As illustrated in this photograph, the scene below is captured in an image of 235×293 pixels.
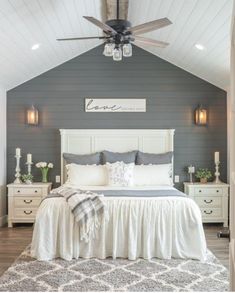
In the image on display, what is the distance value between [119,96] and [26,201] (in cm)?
254

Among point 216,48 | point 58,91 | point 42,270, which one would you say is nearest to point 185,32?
point 216,48

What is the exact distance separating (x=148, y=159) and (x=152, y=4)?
272cm

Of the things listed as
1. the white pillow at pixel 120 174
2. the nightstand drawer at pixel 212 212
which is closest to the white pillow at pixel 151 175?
the white pillow at pixel 120 174

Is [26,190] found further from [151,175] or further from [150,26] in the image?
[150,26]

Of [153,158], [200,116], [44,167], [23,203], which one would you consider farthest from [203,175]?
[23,203]

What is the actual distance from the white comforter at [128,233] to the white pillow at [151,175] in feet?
5.16

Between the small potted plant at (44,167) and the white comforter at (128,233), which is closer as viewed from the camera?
the white comforter at (128,233)

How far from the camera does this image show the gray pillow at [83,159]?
6.24m

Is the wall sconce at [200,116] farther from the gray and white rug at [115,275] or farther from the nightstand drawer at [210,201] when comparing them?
the gray and white rug at [115,275]

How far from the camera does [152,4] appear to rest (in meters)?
4.51

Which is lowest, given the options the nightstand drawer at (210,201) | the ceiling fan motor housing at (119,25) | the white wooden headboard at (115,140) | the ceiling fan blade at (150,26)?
the nightstand drawer at (210,201)

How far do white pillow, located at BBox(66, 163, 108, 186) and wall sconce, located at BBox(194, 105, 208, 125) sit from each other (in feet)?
6.58

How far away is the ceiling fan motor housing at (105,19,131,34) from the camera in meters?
3.85

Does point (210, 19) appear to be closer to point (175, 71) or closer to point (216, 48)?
point (216, 48)
